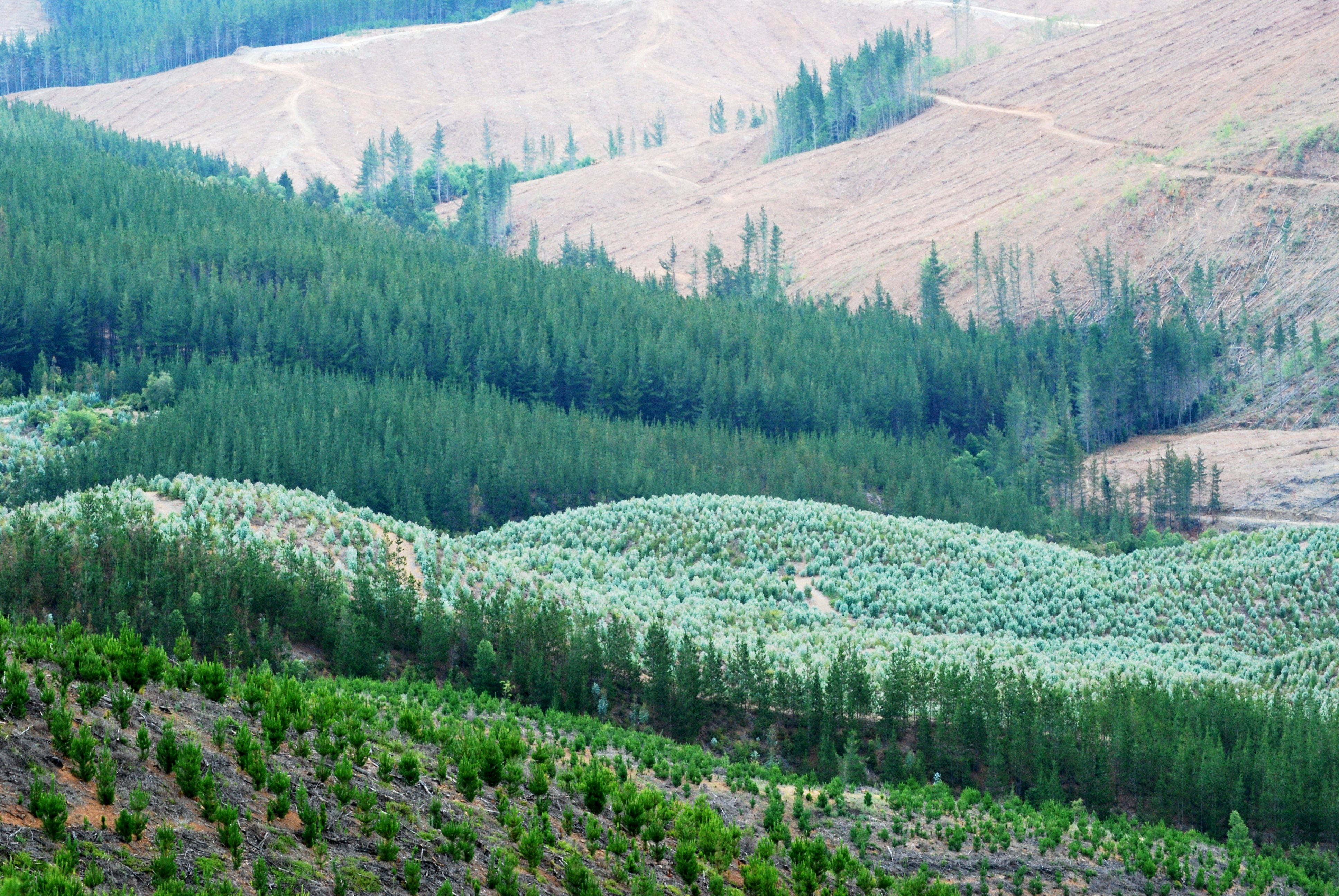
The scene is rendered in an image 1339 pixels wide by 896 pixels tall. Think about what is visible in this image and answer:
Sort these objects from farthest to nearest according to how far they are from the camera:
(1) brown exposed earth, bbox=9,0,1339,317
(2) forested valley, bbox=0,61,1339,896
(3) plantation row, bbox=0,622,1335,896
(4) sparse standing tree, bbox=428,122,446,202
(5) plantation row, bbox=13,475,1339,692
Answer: (4) sparse standing tree, bbox=428,122,446,202 → (1) brown exposed earth, bbox=9,0,1339,317 → (5) plantation row, bbox=13,475,1339,692 → (2) forested valley, bbox=0,61,1339,896 → (3) plantation row, bbox=0,622,1335,896

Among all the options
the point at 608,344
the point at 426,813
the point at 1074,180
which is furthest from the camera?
the point at 1074,180

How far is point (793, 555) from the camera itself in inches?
2357

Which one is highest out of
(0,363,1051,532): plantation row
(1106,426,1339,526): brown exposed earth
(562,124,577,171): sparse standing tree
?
(562,124,577,171): sparse standing tree

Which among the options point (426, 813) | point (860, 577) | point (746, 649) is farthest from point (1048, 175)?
point (426, 813)

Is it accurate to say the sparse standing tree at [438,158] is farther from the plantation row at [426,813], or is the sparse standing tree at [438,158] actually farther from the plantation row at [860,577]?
the plantation row at [426,813]

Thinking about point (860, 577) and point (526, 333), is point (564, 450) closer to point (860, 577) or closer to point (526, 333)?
point (526, 333)

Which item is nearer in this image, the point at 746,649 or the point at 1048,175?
the point at 746,649

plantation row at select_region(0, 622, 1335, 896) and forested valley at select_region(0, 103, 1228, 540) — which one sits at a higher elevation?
plantation row at select_region(0, 622, 1335, 896)

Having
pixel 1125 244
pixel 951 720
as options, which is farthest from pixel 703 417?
pixel 951 720

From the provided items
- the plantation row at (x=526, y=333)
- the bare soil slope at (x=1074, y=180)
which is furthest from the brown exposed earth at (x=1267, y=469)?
the bare soil slope at (x=1074, y=180)

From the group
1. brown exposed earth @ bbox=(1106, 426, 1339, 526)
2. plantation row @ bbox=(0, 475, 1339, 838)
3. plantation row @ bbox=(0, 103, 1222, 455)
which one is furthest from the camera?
plantation row @ bbox=(0, 103, 1222, 455)

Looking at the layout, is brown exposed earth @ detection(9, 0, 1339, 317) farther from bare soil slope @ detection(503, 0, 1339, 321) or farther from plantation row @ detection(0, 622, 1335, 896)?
plantation row @ detection(0, 622, 1335, 896)

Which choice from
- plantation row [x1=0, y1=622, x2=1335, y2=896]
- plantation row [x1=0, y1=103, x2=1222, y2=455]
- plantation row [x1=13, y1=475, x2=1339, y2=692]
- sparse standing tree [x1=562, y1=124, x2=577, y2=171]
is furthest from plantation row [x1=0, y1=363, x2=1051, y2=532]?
sparse standing tree [x1=562, y1=124, x2=577, y2=171]

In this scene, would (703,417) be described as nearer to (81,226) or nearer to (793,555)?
(793,555)
